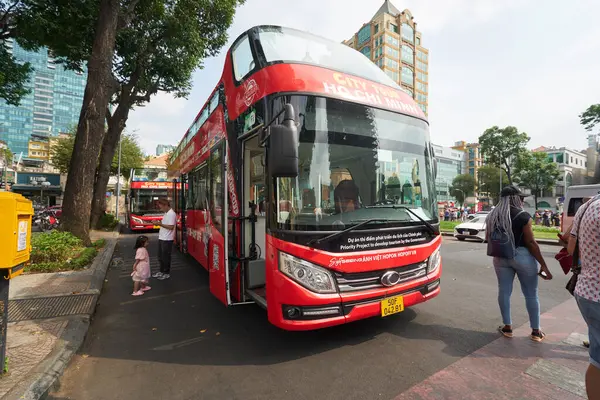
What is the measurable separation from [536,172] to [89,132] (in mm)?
45269

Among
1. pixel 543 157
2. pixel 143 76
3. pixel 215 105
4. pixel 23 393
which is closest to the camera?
pixel 23 393

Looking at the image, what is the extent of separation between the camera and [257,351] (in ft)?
11.5

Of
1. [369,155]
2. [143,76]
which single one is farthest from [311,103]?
[143,76]

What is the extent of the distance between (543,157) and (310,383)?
4710cm

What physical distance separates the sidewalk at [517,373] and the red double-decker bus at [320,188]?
777mm

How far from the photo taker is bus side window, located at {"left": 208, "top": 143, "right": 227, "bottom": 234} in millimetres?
4452

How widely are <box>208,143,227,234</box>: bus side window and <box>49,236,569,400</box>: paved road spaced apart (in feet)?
4.82

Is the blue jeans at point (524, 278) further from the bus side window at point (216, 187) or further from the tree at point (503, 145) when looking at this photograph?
the tree at point (503, 145)

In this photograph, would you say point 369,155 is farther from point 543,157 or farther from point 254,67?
point 543,157

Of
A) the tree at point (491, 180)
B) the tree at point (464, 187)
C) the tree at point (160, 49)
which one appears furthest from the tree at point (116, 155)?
the tree at point (464, 187)

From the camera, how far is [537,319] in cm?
368

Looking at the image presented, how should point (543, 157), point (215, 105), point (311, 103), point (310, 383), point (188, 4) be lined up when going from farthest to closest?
point (543, 157) → point (188, 4) → point (215, 105) → point (311, 103) → point (310, 383)

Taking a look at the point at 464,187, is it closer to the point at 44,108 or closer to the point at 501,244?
the point at 501,244

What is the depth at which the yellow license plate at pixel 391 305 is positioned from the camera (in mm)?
3328
